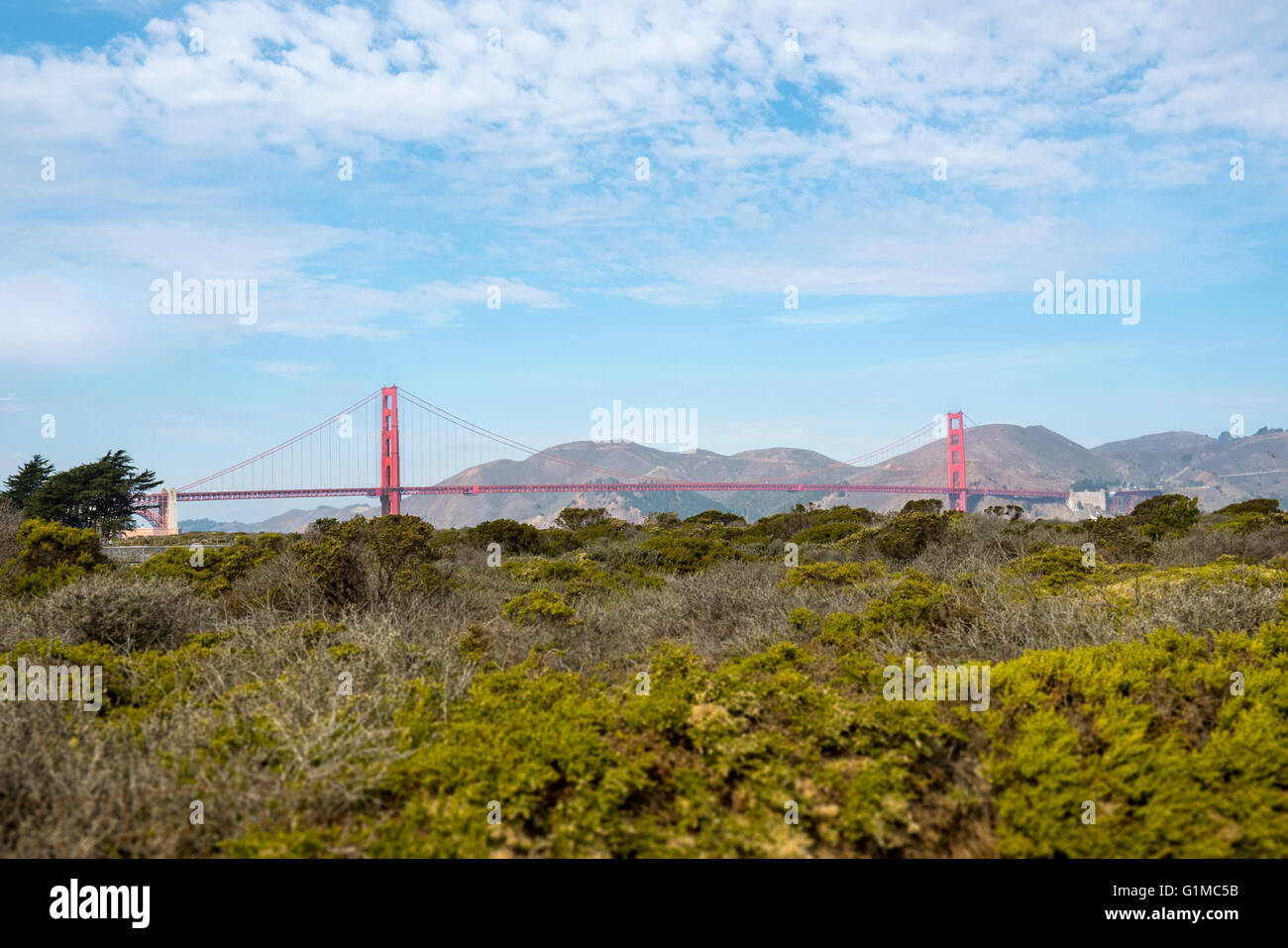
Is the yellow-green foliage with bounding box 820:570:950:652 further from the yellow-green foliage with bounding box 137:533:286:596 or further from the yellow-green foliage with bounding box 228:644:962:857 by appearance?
the yellow-green foliage with bounding box 137:533:286:596

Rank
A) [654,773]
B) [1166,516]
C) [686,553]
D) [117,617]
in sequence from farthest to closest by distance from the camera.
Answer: [1166,516] → [686,553] → [117,617] → [654,773]

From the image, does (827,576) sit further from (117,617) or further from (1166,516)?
(1166,516)

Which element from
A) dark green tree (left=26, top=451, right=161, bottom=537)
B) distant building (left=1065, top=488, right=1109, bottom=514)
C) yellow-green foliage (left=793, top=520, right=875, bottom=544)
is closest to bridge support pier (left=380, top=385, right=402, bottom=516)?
dark green tree (left=26, top=451, right=161, bottom=537)

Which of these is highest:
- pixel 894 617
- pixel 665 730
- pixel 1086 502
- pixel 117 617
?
pixel 1086 502

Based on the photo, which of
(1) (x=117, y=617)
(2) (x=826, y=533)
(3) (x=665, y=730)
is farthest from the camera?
(2) (x=826, y=533)

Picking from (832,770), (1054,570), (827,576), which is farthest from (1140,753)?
(1054,570)

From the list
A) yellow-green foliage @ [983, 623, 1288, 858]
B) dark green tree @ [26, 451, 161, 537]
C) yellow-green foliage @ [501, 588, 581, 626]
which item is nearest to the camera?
yellow-green foliage @ [983, 623, 1288, 858]
